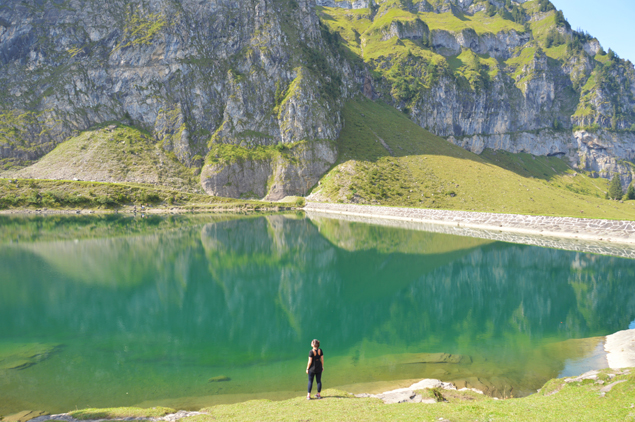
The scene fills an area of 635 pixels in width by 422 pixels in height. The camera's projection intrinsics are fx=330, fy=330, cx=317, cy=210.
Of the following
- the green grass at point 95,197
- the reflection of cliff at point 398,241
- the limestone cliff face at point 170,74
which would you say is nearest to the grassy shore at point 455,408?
the reflection of cliff at point 398,241

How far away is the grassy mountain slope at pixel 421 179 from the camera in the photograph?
8594cm

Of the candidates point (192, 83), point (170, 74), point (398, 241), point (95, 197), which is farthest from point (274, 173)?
point (398, 241)

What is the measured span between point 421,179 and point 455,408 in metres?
97.5

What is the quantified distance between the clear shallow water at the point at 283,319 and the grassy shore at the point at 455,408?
185 cm

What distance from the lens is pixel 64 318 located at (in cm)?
2019

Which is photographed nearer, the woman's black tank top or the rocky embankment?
the woman's black tank top

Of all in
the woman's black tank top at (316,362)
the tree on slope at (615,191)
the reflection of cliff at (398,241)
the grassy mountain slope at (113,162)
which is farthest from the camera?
the tree on slope at (615,191)

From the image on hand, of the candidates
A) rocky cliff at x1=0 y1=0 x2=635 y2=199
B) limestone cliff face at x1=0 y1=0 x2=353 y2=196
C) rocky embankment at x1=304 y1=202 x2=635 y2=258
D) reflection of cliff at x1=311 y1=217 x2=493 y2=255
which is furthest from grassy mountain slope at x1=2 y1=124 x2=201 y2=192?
rocky embankment at x1=304 y1=202 x2=635 y2=258

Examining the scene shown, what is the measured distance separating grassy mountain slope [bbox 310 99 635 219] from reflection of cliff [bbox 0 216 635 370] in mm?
40689

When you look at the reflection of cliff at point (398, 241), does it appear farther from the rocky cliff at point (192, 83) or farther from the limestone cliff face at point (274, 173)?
the rocky cliff at point (192, 83)

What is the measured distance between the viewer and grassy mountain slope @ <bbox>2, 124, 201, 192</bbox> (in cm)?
11481

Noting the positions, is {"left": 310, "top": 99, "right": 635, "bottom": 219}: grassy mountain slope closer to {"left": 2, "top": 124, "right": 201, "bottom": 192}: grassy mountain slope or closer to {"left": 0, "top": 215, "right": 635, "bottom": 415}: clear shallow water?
{"left": 0, "top": 215, "right": 635, "bottom": 415}: clear shallow water

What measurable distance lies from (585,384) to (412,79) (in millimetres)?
185250

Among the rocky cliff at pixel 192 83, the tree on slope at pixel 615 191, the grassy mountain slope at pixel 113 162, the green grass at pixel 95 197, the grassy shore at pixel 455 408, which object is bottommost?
the grassy shore at pixel 455 408
